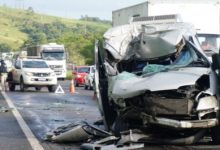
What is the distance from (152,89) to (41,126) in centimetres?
493

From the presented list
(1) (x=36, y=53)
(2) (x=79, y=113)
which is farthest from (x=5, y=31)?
(2) (x=79, y=113)

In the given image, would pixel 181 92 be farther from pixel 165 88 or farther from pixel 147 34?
pixel 147 34

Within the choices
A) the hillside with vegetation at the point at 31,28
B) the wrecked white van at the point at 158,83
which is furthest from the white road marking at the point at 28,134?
the hillside with vegetation at the point at 31,28

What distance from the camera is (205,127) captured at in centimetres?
923

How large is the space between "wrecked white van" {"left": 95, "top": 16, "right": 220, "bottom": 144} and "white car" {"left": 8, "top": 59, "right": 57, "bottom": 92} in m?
19.0

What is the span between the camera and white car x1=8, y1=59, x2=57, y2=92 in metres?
30.3

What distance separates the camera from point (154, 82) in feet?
30.5

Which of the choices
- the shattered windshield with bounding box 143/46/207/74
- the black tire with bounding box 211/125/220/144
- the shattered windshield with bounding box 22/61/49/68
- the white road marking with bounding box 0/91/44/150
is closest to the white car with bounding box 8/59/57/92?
the shattered windshield with bounding box 22/61/49/68

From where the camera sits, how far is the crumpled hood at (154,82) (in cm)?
914

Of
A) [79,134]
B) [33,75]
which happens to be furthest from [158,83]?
[33,75]

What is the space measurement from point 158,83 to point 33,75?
21569 mm

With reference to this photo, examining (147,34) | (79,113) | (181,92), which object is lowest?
(79,113)

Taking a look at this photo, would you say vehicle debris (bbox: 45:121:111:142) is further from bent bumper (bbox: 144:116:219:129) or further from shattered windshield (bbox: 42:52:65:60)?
shattered windshield (bbox: 42:52:65:60)

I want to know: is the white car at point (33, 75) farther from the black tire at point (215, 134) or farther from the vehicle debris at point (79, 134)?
the black tire at point (215, 134)
